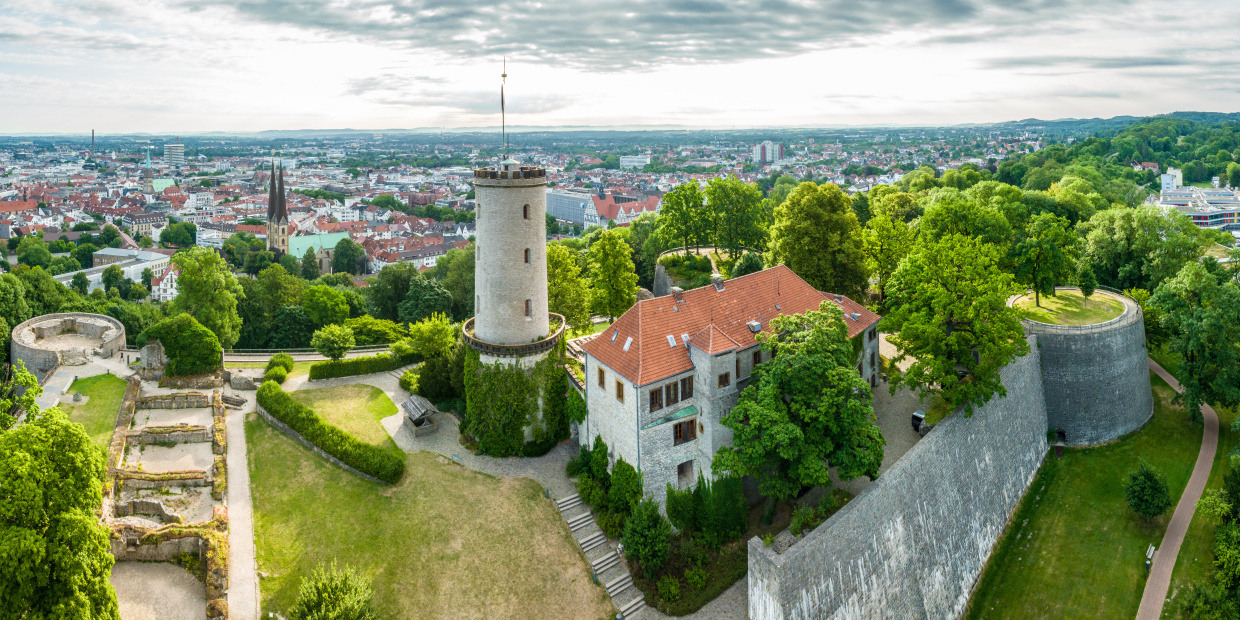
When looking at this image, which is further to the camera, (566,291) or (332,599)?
(566,291)

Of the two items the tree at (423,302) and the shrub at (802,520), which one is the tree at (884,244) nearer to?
the shrub at (802,520)

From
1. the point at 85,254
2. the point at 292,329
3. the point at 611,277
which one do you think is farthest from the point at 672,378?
the point at 85,254

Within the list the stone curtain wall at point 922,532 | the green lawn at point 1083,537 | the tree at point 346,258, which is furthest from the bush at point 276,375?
the tree at point 346,258

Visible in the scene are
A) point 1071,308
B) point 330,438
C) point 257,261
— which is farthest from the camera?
point 257,261

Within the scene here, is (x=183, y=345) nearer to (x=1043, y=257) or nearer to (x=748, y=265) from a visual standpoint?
(x=748, y=265)

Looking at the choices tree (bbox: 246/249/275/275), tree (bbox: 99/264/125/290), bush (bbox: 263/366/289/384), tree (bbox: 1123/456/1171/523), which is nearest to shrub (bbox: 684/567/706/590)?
tree (bbox: 1123/456/1171/523)
